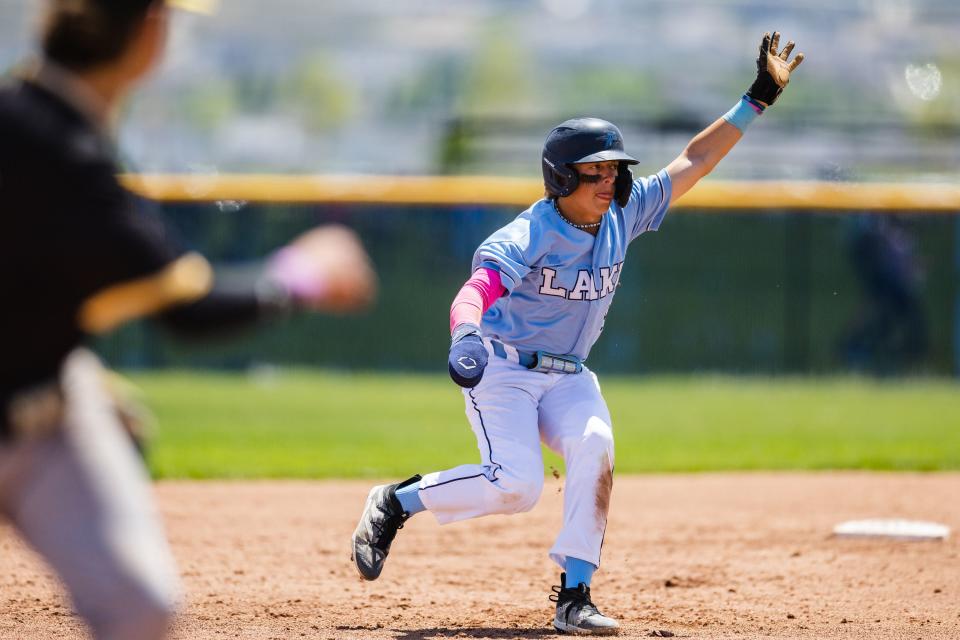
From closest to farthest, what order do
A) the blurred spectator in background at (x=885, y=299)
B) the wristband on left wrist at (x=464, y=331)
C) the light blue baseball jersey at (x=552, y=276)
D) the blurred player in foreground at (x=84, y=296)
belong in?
the blurred player in foreground at (x=84, y=296), the wristband on left wrist at (x=464, y=331), the light blue baseball jersey at (x=552, y=276), the blurred spectator in background at (x=885, y=299)

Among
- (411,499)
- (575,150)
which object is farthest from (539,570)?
(575,150)

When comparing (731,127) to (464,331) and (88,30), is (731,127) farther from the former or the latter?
(88,30)

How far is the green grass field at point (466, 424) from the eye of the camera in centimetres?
962

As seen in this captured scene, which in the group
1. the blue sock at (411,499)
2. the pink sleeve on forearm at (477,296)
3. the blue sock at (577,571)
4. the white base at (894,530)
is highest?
the pink sleeve on forearm at (477,296)

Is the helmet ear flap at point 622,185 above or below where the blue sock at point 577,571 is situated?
above

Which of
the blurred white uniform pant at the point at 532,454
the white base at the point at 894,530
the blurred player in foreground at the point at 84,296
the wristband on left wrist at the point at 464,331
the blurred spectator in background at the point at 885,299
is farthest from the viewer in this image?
the blurred spectator in background at the point at 885,299

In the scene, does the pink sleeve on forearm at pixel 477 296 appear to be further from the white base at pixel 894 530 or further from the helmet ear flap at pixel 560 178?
the white base at pixel 894 530

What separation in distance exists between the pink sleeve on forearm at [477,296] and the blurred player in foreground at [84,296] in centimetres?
175

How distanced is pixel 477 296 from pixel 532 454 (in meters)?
0.61

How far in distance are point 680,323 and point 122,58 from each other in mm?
13281

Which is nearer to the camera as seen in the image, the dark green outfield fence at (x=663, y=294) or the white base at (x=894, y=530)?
the white base at (x=894, y=530)

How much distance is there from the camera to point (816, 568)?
5.95 m

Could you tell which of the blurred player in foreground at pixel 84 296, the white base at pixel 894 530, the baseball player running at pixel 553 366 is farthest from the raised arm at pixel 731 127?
the blurred player in foreground at pixel 84 296

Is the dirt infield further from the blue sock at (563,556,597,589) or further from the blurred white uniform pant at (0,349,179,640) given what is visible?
the blurred white uniform pant at (0,349,179,640)
